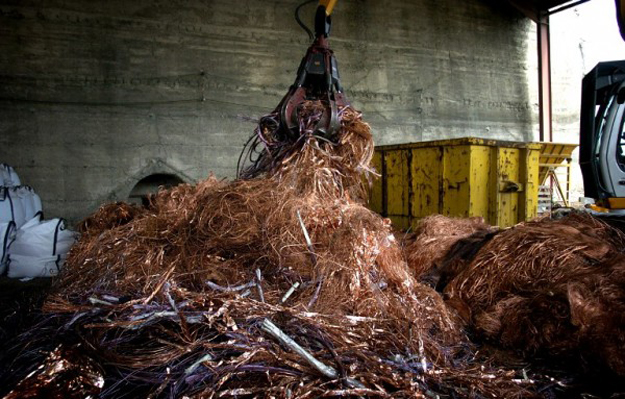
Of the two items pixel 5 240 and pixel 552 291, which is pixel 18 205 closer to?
pixel 5 240

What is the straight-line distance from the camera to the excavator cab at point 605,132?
12.4ft

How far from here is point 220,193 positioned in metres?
2.96

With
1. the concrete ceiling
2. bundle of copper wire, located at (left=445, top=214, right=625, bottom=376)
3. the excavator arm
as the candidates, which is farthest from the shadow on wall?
the concrete ceiling

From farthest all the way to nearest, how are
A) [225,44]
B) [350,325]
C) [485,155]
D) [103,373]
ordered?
[225,44] → [485,155] → [350,325] → [103,373]

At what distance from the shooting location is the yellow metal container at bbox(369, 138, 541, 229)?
5.24m

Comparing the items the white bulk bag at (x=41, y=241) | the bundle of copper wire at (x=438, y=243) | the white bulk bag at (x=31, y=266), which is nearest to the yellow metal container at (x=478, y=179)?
the bundle of copper wire at (x=438, y=243)

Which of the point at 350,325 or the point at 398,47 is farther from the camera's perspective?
the point at 398,47

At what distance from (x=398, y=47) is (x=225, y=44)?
162 inches

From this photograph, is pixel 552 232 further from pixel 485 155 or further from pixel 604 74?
pixel 485 155

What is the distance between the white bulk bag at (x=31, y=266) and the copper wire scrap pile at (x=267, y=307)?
9.37 ft

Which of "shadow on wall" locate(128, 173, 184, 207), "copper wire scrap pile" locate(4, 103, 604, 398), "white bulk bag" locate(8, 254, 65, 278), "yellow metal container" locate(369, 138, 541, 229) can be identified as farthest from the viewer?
"shadow on wall" locate(128, 173, 184, 207)

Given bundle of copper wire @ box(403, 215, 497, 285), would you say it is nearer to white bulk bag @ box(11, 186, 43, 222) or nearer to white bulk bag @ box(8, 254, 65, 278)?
white bulk bag @ box(8, 254, 65, 278)

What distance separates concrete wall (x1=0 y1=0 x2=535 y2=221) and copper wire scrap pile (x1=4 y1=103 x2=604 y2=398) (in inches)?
207

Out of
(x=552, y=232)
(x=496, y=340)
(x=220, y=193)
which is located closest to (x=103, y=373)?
(x=220, y=193)
